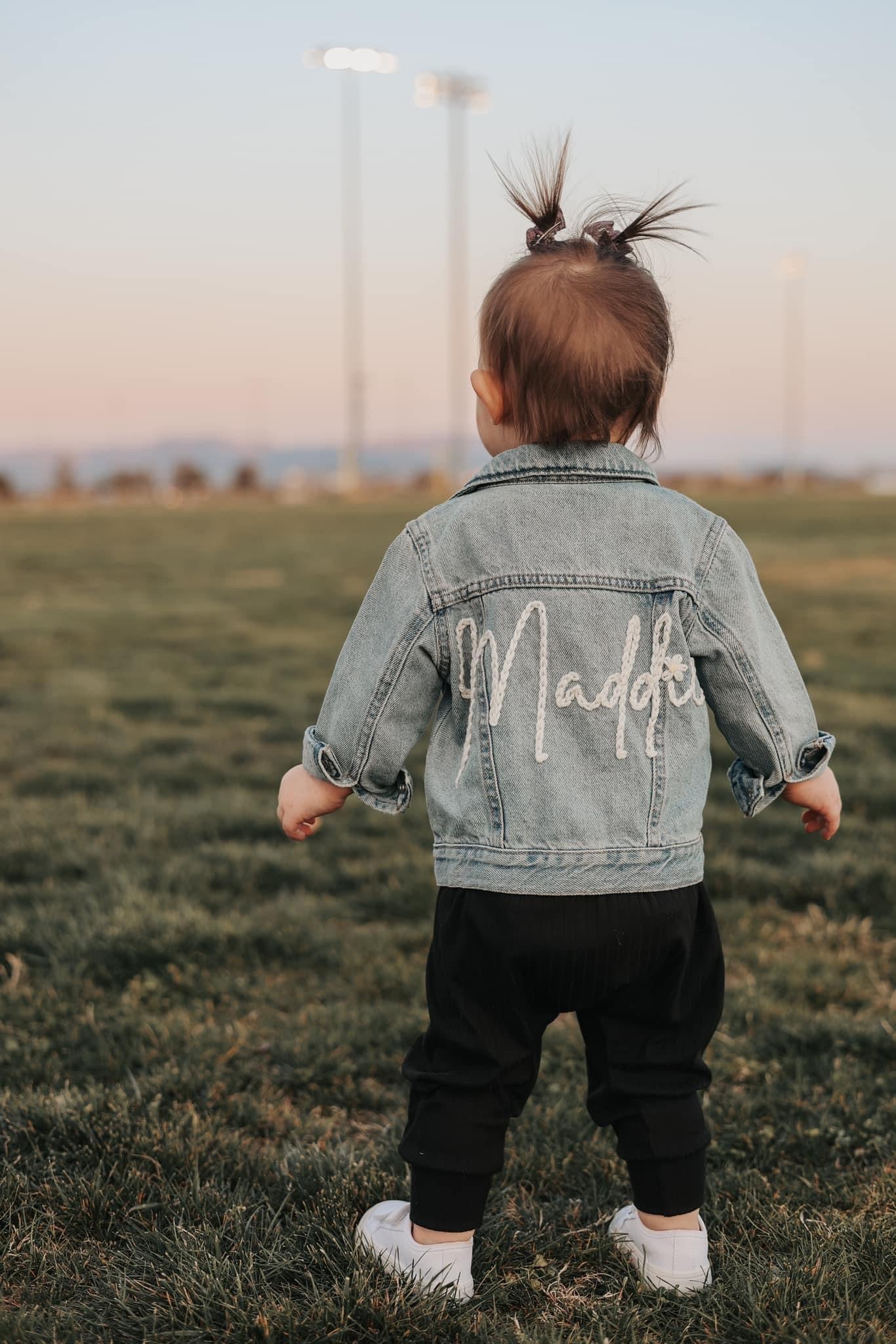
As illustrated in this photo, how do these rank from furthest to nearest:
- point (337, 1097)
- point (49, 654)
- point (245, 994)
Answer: point (49, 654) < point (245, 994) < point (337, 1097)

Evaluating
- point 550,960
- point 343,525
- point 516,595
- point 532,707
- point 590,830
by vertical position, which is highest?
point 516,595

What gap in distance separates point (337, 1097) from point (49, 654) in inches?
272

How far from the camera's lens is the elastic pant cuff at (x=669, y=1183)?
2.11m

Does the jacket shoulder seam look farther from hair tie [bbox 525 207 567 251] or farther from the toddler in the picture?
hair tie [bbox 525 207 567 251]

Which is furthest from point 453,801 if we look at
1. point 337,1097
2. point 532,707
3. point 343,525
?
point 343,525

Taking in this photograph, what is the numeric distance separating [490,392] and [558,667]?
0.45m

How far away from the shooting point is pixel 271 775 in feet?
18.7

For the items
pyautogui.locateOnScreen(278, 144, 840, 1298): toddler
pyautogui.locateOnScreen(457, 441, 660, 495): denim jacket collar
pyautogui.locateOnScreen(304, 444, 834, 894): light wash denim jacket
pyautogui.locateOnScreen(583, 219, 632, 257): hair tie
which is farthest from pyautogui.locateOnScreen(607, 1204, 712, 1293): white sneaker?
pyautogui.locateOnScreen(583, 219, 632, 257): hair tie

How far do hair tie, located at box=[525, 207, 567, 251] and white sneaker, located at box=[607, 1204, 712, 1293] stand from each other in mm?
1630

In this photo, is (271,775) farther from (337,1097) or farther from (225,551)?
(225,551)

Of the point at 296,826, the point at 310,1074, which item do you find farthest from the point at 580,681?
the point at 310,1074

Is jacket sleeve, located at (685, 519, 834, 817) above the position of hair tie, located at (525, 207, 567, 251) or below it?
below

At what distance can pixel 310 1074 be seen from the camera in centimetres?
298

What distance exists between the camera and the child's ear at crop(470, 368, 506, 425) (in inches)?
80.1
